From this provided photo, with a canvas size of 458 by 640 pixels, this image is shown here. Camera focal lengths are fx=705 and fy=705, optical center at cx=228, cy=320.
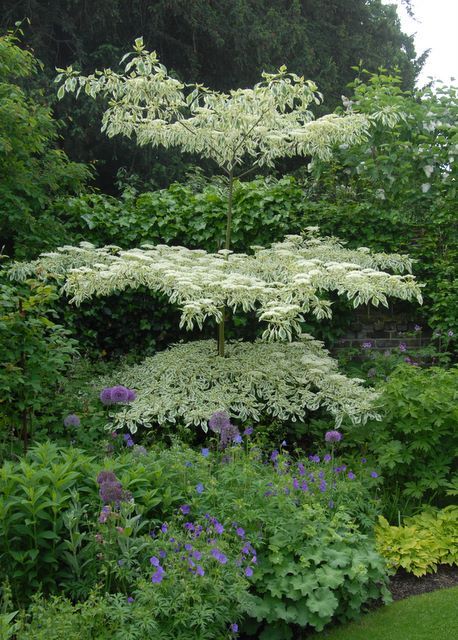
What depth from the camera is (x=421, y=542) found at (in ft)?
13.8

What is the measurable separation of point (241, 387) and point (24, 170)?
2.72m

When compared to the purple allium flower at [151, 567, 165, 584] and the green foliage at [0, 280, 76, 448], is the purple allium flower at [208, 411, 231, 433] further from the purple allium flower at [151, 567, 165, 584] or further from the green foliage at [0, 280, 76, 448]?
the purple allium flower at [151, 567, 165, 584]

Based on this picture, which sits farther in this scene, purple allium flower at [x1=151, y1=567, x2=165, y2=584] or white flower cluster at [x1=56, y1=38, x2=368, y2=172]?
white flower cluster at [x1=56, y1=38, x2=368, y2=172]

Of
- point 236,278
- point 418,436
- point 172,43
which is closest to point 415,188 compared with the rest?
point 236,278

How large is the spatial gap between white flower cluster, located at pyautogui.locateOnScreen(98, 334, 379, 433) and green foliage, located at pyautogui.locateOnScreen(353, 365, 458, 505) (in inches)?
7.3

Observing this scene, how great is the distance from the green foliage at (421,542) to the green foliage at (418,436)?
0.19 metres

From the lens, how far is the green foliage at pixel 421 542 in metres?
4.10

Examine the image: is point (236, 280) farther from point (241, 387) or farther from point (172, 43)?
point (172, 43)

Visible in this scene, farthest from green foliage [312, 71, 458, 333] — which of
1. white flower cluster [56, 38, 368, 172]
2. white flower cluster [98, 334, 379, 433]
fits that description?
white flower cluster [98, 334, 379, 433]

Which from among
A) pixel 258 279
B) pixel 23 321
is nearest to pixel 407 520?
pixel 258 279

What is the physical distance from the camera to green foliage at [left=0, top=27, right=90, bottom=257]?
5957 mm

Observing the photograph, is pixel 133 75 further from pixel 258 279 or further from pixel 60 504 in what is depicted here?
pixel 60 504

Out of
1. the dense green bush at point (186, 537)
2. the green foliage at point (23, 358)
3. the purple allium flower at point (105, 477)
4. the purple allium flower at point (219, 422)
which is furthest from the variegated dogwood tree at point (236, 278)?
the purple allium flower at point (105, 477)

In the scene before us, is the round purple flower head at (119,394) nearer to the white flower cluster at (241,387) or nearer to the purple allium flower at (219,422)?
the white flower cluster at (241,387)
